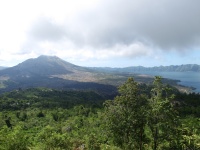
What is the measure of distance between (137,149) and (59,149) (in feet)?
35.9

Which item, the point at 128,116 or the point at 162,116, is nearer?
the point at 162,116

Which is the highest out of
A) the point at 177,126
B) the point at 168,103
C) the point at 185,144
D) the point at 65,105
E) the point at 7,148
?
the point at 168,103

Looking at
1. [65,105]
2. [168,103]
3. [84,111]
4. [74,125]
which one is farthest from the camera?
[65,105]

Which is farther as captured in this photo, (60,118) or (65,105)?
(65,105)

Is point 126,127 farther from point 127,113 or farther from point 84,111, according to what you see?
point 84,111

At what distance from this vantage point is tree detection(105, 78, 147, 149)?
30.3 meters

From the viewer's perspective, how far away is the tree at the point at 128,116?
99.3 feet

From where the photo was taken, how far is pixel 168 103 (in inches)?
1134

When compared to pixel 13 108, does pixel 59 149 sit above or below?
above

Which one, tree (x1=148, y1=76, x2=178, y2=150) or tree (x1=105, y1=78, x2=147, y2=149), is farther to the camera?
tree (x1=105, y1=78, x2=147, y2=149)

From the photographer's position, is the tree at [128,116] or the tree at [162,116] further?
the tree at [128,116]

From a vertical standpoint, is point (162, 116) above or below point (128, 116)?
above

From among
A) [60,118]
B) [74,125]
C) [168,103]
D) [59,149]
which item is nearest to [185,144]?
[168,103]

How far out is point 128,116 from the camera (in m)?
30.4
